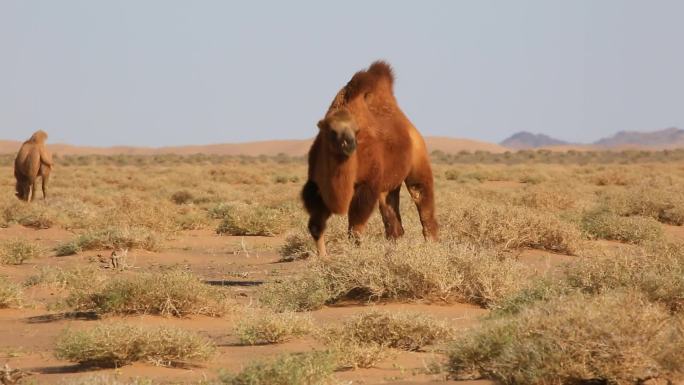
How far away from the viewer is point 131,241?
1513cm

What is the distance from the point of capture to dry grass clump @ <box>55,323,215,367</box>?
652 centimetres

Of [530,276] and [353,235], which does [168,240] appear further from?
[530,276]

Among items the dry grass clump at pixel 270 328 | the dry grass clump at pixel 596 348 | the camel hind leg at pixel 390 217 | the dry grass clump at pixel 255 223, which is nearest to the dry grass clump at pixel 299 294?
the dry grass clump at pixel 270 328

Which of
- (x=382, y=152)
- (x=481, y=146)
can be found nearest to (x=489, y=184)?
(x=382, y=152)

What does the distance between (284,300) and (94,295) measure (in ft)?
5.31

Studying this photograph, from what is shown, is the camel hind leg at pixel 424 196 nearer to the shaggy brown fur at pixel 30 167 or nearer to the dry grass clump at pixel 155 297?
the dry grass clump at pixel 155 297

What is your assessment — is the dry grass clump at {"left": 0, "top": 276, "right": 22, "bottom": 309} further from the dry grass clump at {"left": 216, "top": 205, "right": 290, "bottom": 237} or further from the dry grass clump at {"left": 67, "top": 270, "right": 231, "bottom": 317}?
the dry grass clump at {"left": 216, "top": 205, "right": 290, "bottom": 237}

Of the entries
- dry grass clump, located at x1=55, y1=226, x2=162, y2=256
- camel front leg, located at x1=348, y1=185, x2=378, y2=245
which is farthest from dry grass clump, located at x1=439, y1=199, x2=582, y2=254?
dry grass clump, located at x1=55, y1=226, x2=162, y2=256

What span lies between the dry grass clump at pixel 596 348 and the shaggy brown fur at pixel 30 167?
823 inches

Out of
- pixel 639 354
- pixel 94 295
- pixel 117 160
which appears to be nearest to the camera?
pixel 639 354

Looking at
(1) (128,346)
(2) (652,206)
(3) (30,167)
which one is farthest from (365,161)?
(3) (30,167)

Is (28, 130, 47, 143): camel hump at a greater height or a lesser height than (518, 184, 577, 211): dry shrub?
greater

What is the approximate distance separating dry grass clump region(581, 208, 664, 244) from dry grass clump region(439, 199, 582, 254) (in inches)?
61.7

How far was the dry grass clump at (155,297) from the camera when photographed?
860cm
